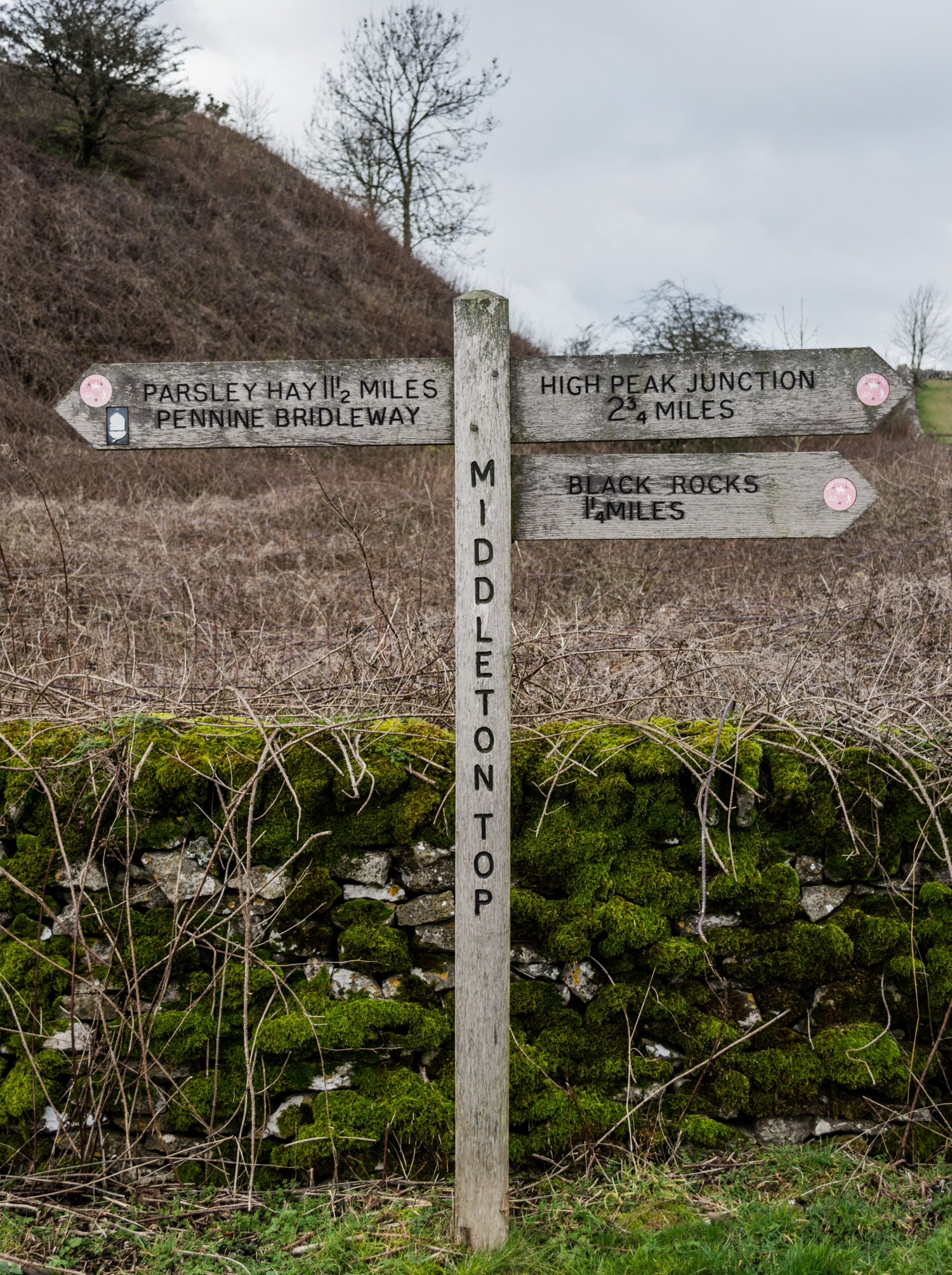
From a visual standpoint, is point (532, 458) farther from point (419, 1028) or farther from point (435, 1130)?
point (435, 1130)

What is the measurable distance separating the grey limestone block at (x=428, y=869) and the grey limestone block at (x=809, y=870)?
45.4 inches

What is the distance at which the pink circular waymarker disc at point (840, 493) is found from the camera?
102 inches

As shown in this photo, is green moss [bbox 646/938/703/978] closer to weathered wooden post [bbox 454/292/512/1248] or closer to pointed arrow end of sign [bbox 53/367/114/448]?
weathered wooden post [bbox 454/292/512/1248]

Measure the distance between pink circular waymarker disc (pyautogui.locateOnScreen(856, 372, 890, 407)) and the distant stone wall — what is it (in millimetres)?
1125

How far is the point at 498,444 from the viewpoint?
8.32 ft

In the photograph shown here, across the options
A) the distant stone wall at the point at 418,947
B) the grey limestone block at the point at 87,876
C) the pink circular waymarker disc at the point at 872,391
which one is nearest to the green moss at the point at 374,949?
the distant stone wall at the point at 418,947

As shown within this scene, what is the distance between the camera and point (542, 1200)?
8.80 ft

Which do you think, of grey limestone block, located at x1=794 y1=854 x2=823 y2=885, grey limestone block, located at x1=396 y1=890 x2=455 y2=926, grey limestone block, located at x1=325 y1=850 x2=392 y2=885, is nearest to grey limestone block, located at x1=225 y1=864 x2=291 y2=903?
grey limestone block, located at x1=325 y1=850 x2=392 y2=885

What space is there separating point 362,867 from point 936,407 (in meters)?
23.4

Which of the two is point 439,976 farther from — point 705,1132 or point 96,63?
point 96,63

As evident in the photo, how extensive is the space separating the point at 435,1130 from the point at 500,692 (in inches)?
55.0

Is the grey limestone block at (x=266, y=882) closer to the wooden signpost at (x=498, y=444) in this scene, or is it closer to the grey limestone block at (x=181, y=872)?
the grey limestone block at (x=181, y=872)

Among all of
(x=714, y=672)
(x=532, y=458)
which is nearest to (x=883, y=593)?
(x=714, y=672)

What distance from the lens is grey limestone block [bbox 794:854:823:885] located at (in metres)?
3.02
